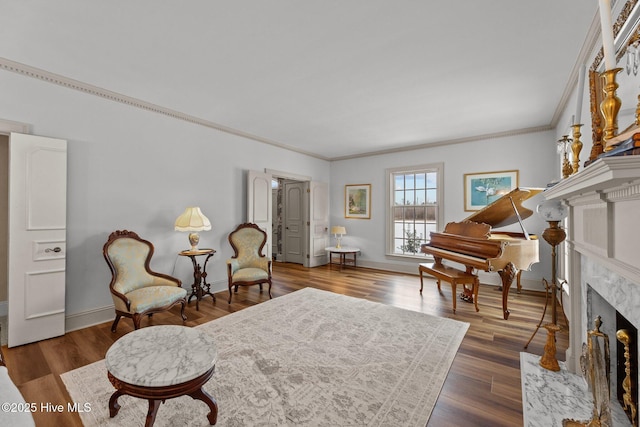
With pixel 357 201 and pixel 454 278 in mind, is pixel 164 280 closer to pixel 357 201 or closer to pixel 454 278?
pixel 454 278

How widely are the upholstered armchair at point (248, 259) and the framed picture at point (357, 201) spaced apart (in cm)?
282

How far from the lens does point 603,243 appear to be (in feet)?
4.82

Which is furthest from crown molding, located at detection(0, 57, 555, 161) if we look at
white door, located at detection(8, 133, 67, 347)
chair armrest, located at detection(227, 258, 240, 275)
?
chair armrest, located at detection(227, 258, 240, 275)

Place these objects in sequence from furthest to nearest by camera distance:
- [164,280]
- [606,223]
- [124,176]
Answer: [124,176] → [164,280] → [606,223]

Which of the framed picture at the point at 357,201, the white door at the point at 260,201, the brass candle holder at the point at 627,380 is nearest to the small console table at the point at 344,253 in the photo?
the framed picture at the point at 357,201

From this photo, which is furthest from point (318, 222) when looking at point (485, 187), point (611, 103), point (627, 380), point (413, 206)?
point (611, 103)

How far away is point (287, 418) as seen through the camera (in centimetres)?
169

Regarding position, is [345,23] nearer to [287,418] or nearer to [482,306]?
[287,418]

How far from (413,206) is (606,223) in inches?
180

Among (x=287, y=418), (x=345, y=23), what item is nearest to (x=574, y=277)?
(x=287, y=418)

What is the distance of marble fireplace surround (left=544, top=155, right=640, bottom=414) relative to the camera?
1.09 metres

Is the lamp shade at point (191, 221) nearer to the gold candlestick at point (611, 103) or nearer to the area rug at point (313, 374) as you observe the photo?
the area rug at point (313, 374)

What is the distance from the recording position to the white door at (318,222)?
6492 mm

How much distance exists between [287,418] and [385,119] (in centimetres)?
393
